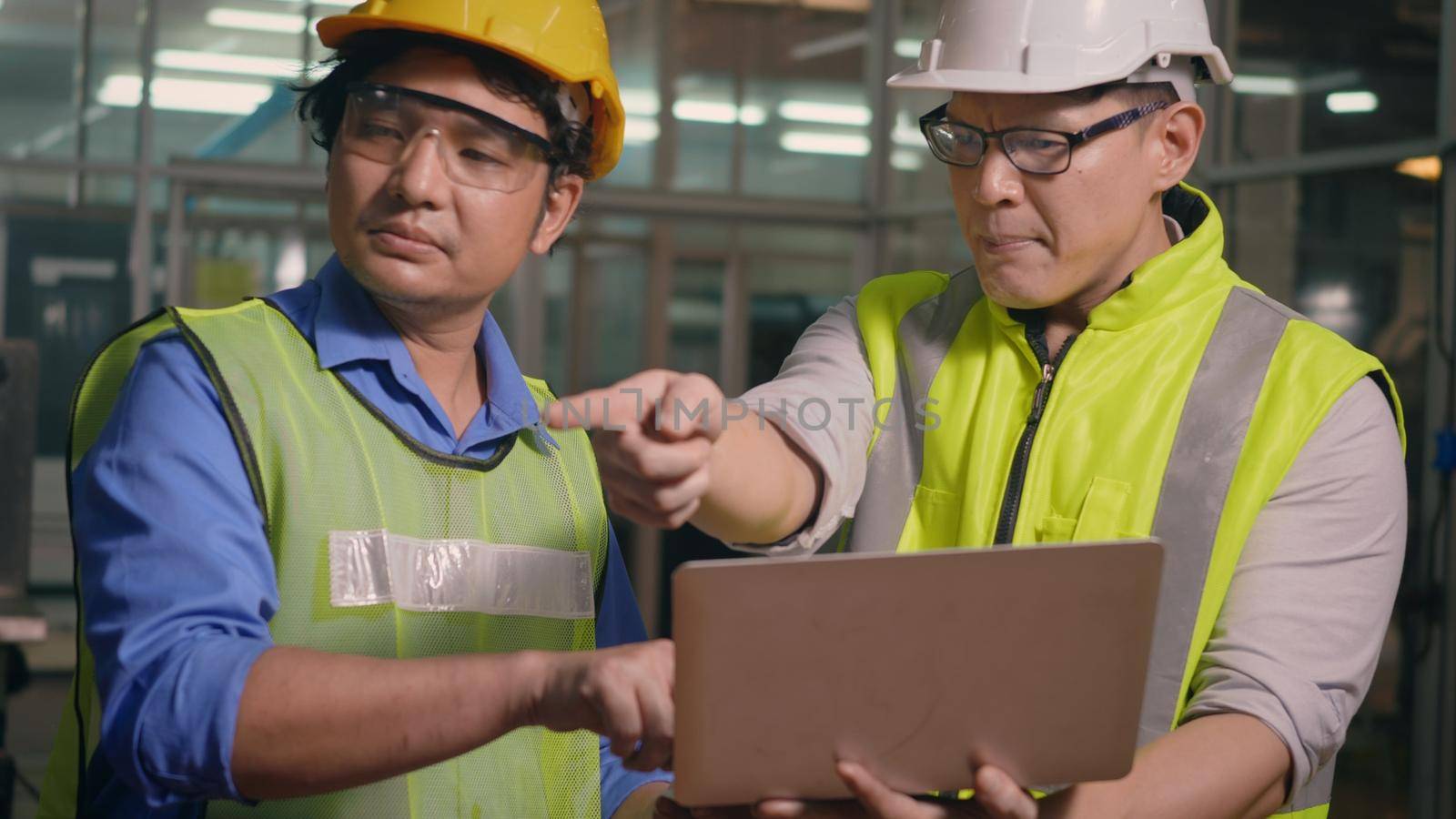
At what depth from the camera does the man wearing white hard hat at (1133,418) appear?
4.82ft

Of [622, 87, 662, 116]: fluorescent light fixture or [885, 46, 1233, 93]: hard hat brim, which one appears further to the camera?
[622, 87, 662, 116]: fluorescent light fixture

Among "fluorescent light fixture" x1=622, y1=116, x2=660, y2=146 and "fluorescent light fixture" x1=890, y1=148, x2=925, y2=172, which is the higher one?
"fluorescent light fixture" x1=622, y1=116, x2=660, y2=146

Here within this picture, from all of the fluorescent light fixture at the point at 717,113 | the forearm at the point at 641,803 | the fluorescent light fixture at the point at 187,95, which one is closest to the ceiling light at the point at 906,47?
the fluorescent light fixture at the point at 717,113

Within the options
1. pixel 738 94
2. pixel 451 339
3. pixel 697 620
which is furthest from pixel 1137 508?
pixel 738 94

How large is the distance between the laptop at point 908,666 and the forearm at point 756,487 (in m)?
0.21

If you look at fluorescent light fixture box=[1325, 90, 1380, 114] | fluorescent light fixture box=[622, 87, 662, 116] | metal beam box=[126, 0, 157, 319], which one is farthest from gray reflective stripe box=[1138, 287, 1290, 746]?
fluorescent light fixture box=[622, 87, 662, 116]

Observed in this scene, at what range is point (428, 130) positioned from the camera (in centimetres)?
158

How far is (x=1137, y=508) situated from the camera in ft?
5.06

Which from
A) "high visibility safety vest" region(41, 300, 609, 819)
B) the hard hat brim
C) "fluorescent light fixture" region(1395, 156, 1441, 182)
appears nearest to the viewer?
"high visibility safety vest" region(41, 300, 609, 819)

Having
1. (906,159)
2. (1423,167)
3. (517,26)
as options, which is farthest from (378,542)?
(906,159)

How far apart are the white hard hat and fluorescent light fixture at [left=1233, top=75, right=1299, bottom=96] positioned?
3.68 m

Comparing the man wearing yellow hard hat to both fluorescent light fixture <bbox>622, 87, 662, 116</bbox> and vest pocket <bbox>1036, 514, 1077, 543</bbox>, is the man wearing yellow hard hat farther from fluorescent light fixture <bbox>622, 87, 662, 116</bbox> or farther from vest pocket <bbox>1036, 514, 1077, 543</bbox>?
fluorescent light fixture <bbox>622, 87, 662, 116</bbox>

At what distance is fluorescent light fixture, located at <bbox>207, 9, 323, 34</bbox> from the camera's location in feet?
21.4

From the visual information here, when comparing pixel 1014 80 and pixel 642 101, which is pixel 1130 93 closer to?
pixel 1014 80
